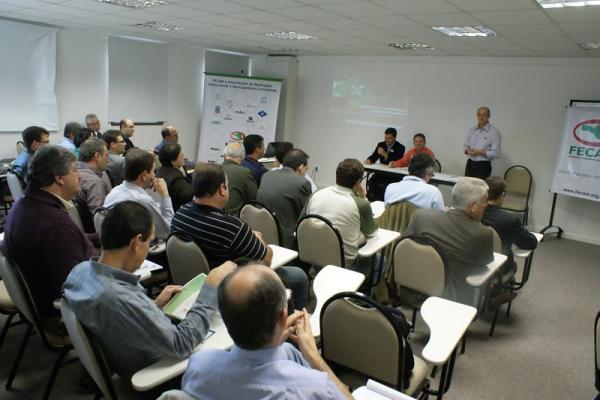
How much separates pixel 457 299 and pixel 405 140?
5540mm

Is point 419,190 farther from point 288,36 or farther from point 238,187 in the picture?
point 288,36

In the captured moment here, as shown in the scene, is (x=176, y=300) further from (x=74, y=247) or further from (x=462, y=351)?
(x=462, y=351)

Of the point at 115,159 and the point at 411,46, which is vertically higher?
the point at 411,46

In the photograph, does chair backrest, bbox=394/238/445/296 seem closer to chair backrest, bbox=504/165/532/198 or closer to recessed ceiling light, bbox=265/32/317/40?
recessed ceiling light, bbox=265/32/317/40

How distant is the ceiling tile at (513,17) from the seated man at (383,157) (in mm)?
3209

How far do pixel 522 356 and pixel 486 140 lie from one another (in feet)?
13.8

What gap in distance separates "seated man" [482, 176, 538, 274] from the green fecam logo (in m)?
3.61

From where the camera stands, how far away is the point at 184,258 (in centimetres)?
241

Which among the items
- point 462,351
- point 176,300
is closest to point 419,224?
point 462,351

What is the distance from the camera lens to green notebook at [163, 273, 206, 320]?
5.82ft

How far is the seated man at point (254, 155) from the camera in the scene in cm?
460

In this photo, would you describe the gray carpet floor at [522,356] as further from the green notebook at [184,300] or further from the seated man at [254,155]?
the seated man at [254,155]

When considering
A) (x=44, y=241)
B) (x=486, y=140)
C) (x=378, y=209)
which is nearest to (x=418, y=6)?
(x=378, y=209)

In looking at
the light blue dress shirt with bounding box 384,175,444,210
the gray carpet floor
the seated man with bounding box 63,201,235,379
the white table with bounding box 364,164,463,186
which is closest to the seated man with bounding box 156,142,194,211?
the gray carpet floor
